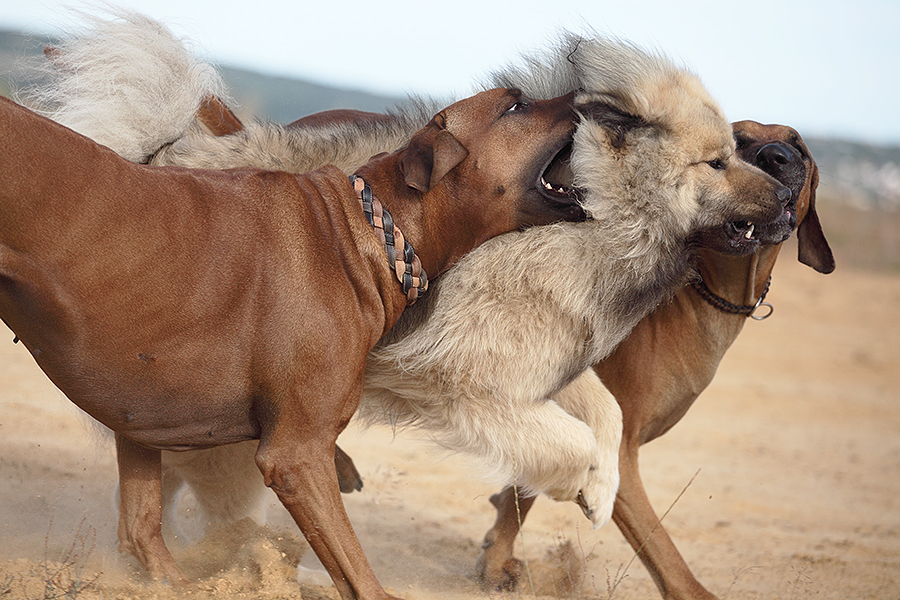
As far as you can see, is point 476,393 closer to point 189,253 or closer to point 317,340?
point 317,340

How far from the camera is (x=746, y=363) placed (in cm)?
1193

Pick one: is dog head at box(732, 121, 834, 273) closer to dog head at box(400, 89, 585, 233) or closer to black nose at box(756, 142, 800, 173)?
black nose at box(756, 142, 800, 173)

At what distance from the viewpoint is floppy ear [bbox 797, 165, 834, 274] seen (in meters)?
3.96

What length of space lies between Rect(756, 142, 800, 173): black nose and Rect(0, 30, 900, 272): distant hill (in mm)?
639

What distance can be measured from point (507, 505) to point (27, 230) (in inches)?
107

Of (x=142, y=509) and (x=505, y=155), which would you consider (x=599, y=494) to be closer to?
(x=505, y=155)

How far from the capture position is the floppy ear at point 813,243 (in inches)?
156

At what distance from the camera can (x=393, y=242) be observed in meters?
2.80

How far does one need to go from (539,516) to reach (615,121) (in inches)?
126

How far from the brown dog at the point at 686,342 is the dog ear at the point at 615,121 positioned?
33.2 inches

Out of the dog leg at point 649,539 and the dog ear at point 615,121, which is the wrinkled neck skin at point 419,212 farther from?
the dog leg at point 649,539

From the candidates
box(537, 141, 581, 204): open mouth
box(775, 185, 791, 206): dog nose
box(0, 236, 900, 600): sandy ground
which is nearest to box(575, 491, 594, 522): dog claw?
box(0, 236, 900, 600): sandy ground

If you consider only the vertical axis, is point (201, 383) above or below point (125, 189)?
below

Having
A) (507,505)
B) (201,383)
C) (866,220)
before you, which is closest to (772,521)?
(507,505)
